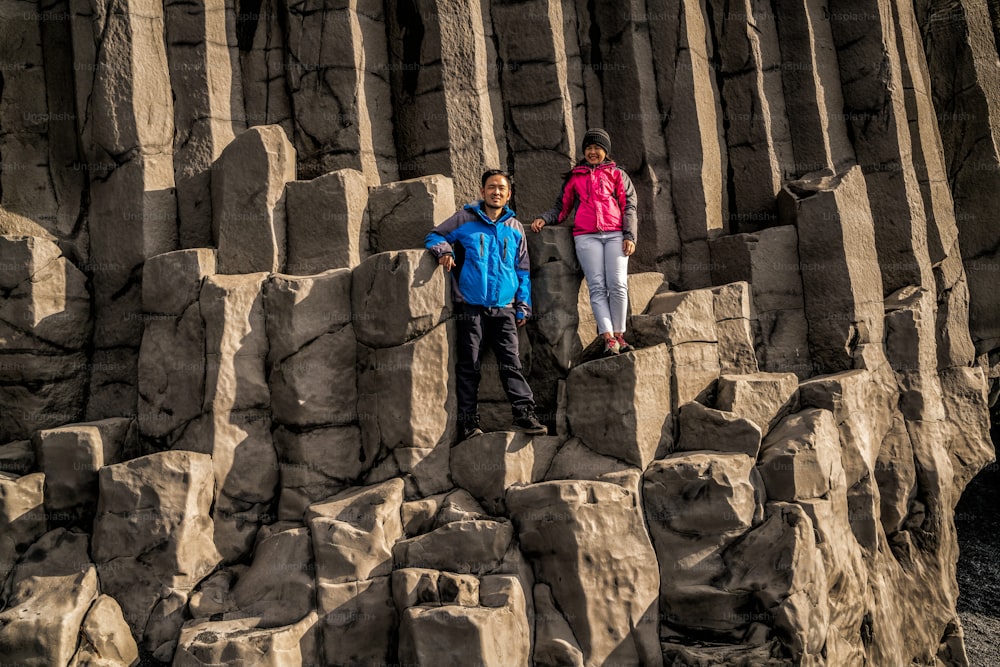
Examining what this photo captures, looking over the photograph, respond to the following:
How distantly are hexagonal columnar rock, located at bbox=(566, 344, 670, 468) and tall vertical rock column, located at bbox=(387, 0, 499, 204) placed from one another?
219 centimetres

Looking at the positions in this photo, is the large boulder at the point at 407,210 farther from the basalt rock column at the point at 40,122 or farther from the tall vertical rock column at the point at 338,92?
the basalt rock column at the point at 40,122

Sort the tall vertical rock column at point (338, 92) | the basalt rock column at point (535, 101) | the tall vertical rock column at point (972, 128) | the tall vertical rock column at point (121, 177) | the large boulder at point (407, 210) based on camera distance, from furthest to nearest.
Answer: the tall vertical rock column at point (972, 128), the basalt rock column at point (535, 101), the tall vertical rock column at point (338, 92), the tall vertical rock column at point (121, 177), the large boulder at point (407, 210)

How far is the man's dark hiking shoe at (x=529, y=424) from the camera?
5496 millimetres

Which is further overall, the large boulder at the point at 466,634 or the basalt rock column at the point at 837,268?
the basalt rock column at the point at 837,268

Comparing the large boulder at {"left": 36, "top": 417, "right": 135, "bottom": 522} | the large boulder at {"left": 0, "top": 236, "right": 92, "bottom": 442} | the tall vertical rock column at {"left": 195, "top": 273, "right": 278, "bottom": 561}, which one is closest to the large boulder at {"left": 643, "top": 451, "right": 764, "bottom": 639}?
the tall vertical rock column at {"left": 195, "top": 273, "right": 278, "bottom": 561}

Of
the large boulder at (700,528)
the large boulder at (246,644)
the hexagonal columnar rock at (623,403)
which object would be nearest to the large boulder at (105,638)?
the large boulder at (246,644)

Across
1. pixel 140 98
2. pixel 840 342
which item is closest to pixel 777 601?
pixel 840 342

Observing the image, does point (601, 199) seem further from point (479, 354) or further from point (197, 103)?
point (197, 103)

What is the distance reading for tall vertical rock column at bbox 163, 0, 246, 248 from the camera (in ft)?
20.9

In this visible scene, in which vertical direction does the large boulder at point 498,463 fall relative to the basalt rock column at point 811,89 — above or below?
below

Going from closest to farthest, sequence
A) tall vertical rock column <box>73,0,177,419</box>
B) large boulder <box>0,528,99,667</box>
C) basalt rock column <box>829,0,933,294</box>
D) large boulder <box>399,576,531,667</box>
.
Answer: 1. large boulder <box>399,576,531,667</box>
2. large boulder <box>0,528,99,667</box>
3. tall vertical rock column <box>73,0,177,419</box>
4. basalt rock column <box>829,0,933,294</box>

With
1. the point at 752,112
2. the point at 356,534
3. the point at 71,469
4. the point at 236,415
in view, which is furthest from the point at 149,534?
the point at 752,112

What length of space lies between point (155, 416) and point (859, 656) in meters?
5.40

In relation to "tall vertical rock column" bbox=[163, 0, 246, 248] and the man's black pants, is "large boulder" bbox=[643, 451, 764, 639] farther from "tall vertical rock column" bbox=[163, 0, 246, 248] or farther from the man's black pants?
"tall vertical rock column" bbox=[163, 0, 246, 248]
